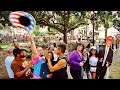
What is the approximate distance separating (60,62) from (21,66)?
25.6 inches

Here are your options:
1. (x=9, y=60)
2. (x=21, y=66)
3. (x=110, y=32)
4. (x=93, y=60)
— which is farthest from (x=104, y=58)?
(x=9, y=60)

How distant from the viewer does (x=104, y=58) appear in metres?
5.37

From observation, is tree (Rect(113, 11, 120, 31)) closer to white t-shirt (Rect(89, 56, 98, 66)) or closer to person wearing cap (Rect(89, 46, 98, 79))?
person wearing cap (Rect(89, 46, 98, 79))

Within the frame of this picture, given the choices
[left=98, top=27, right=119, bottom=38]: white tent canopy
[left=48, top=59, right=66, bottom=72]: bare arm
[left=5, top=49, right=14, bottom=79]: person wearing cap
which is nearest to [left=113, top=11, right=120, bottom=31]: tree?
[left=98, top=27, right=119, bottom=38]: white tent canopy

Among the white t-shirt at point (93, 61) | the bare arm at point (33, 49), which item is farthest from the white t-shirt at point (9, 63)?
the white t-shirt at point (93, 61)

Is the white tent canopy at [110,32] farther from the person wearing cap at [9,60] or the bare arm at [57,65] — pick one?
the person wearing cap at [9,60]

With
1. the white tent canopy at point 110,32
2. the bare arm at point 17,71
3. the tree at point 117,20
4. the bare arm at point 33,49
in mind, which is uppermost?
the tree at point 117,20

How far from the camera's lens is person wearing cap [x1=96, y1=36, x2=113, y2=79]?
5.33 metres

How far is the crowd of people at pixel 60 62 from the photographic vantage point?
5258 millimetres
